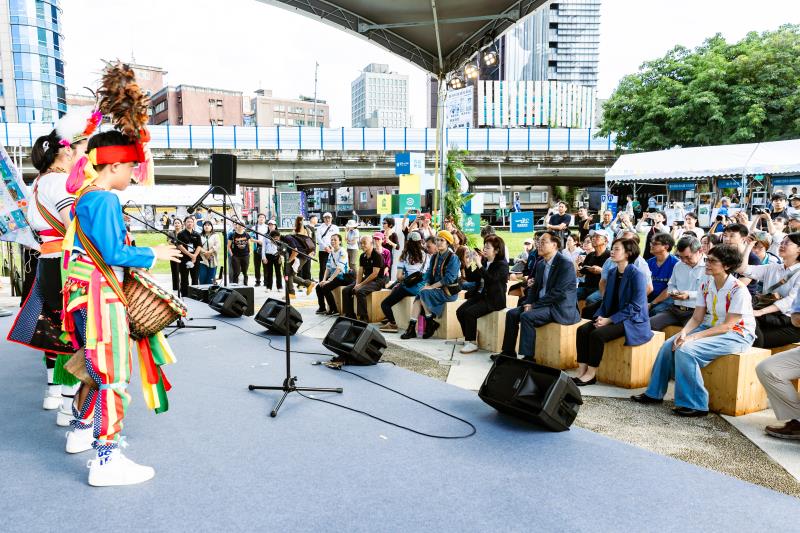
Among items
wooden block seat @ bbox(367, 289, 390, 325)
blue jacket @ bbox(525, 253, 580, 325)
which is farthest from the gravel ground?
wooden block seat @ bbox(367, 289, 390, 325)

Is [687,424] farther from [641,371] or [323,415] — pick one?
[323,415]

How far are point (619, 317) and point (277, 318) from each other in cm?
383

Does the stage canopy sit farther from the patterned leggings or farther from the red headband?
the patterned leggings

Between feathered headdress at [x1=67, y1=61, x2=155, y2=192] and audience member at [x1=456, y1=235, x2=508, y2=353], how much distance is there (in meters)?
4.23

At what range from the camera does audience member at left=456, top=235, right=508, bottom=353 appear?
6.34 metres

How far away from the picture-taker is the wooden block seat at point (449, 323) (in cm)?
704

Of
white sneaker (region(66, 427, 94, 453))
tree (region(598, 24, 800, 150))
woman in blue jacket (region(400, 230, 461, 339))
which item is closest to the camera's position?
white sneaker (region(66, 427, 94, 453))

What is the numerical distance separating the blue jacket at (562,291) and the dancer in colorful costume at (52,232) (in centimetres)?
404

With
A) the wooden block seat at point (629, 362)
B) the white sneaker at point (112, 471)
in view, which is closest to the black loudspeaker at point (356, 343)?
the wooden block seat at point (629, 362)

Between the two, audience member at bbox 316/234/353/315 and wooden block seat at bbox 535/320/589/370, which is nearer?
wooden block seat at bbox 535/320/589/370

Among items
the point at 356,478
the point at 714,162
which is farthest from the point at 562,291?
the point at 714,162

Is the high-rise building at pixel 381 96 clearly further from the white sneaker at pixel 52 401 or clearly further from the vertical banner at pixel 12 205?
the white sneaker at pixel 52 401

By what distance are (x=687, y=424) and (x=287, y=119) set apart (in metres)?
109

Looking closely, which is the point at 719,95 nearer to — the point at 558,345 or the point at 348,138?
the point at 348,138
